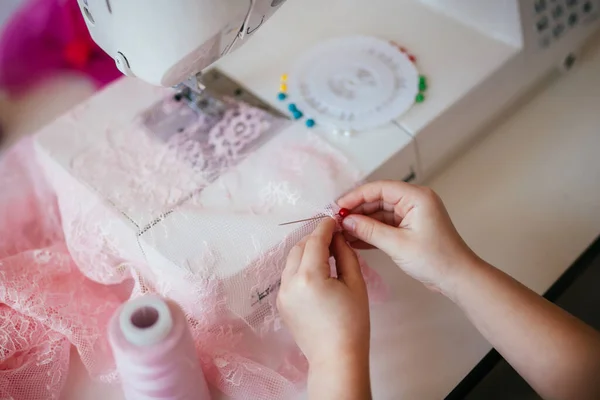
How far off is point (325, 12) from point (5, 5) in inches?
23.9

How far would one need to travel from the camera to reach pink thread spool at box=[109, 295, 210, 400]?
64 centimetres

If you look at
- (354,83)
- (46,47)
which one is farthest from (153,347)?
(46,47)

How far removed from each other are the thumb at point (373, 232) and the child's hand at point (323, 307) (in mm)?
54

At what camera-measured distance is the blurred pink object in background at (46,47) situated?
1.15 meters

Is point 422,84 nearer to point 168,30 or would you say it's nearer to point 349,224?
point 349,224

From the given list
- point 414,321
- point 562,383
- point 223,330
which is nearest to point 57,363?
point 223,330

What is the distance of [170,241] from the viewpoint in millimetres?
782

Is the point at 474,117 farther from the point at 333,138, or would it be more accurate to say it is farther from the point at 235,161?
the point at 235,161

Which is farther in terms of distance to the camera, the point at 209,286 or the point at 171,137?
the point at 171,137

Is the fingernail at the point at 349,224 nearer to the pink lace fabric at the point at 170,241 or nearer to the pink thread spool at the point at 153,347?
the pink lace fabric at the point at 170,241

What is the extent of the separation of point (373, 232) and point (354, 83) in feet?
0.86

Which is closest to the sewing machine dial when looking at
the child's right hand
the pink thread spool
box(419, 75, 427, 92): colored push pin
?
box(419, 75, 427, 92): colored push pin

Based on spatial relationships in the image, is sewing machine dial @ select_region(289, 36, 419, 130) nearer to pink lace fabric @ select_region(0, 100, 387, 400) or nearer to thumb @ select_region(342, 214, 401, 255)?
pink lace fabric @ select_region(0, 100, 387, 400)

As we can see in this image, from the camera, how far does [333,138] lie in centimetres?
89
